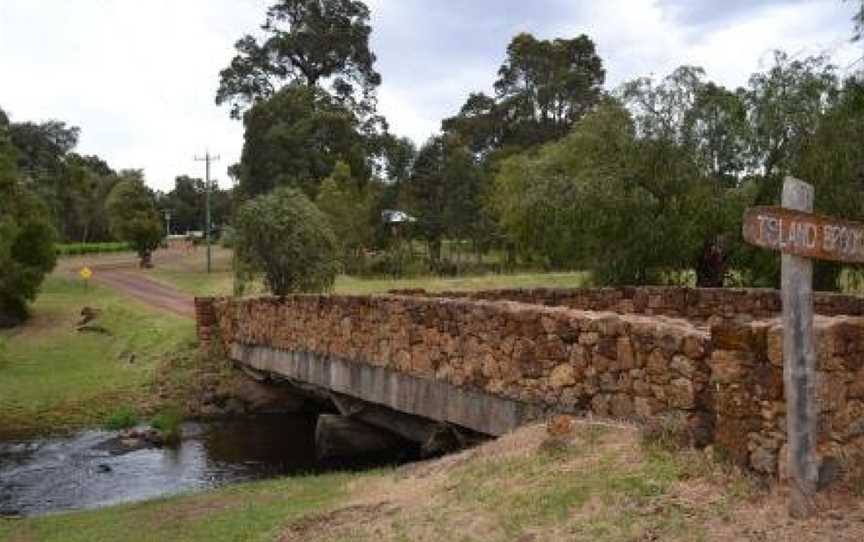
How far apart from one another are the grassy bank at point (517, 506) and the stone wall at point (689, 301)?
5.88 metres

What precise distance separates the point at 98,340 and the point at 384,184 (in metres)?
34.0

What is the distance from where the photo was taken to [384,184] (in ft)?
211

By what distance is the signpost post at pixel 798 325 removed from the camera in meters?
6.56

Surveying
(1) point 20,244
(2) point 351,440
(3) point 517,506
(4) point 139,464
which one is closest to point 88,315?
(1) point 20,244

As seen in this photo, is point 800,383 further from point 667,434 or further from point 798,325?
point 667,434

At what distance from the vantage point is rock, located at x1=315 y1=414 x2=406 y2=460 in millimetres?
18609

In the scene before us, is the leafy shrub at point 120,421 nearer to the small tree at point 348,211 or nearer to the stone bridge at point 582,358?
the stone bridge at point 582,358

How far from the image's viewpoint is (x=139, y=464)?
1872 cm

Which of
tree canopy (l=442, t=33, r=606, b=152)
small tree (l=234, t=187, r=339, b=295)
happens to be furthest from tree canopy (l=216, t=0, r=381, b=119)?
small tree (l=234, t=187, r=339, b=295)

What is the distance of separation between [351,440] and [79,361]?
13676 mm

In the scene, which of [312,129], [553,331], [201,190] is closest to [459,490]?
[553,331]

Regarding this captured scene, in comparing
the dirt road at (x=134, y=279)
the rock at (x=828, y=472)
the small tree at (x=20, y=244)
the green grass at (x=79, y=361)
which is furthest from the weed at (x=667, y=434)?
the small tree at (x=20, y=244)

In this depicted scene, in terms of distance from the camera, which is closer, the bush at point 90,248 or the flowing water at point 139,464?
the flowing water at point 139,464

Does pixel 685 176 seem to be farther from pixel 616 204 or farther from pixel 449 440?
pixel 449 440
